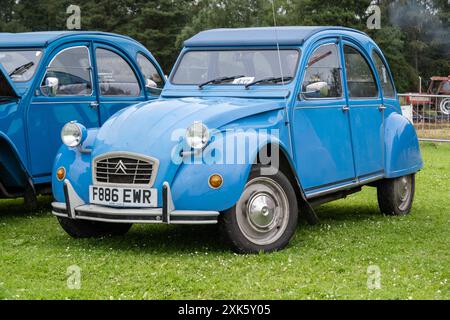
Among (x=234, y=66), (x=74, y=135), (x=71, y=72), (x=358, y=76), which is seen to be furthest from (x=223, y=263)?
(x=71, y=72)

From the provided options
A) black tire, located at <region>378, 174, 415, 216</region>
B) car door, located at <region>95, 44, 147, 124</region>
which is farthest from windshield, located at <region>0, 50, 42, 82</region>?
black tire, located at <region>378, 174, 415, 216</region>

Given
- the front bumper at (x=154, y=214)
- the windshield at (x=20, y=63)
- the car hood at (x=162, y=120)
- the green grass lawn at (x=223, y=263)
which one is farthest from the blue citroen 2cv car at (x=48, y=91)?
the front bumper at (x=154, y=214)

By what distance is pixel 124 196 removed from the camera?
6.79 meters

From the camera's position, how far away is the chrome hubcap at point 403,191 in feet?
31.0

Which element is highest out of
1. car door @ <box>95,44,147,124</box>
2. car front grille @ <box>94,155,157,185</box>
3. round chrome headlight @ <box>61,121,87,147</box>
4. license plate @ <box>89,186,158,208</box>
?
car door @ <box>95,44,147,124</box>

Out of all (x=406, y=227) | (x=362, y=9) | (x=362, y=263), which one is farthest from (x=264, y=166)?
(x=362, y=9)

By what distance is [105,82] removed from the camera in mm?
10078

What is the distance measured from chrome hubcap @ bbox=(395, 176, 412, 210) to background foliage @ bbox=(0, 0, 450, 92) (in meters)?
26.2

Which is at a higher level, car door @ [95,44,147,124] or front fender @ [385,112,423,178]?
car door @ [95,44,147,124]

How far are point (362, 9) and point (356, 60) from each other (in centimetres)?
2645

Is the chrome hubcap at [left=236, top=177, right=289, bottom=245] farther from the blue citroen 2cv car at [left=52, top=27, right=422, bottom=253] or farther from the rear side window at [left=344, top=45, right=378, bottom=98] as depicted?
the rear side window at [left=344, top=45, right=378, bottom=98]

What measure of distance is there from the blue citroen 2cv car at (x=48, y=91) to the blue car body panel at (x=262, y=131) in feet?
5.29

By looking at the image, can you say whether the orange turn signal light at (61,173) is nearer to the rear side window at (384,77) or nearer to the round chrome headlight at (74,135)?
the round chrome headlight at (74,135)

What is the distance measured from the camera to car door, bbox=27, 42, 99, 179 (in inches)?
358
